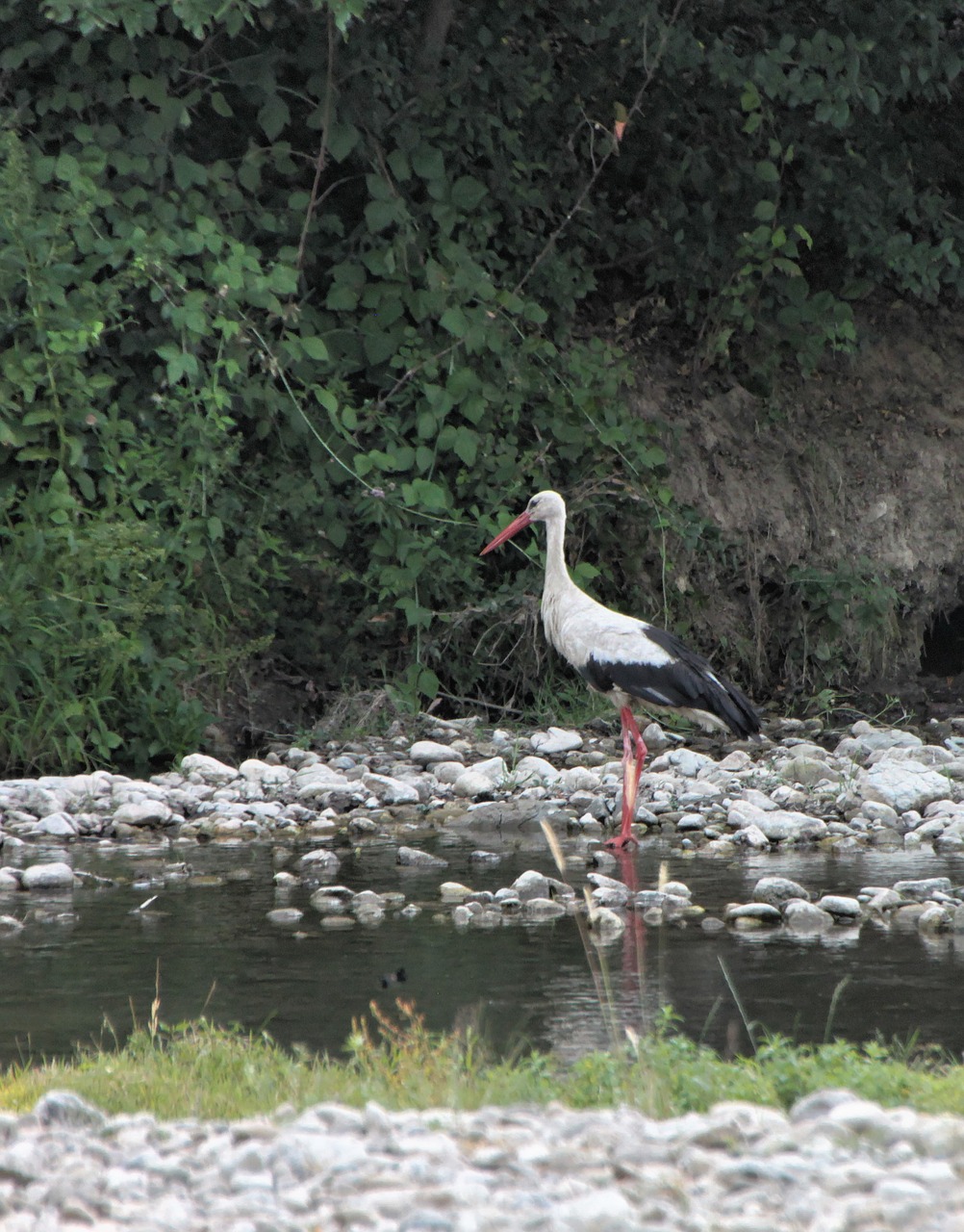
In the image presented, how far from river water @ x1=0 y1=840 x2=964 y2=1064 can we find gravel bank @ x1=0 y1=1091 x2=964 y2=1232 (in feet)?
4.00

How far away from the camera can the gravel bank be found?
2.70 metres

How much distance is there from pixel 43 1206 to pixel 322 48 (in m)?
8.33

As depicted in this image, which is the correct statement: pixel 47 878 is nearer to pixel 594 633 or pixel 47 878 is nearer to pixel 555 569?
pixel 594 633

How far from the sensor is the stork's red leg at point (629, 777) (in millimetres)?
7537

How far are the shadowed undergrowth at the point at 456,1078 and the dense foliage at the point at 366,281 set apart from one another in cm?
474

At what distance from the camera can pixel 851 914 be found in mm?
6066

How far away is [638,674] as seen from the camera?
812 centimetres

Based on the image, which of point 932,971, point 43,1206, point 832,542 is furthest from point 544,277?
point 43,1206

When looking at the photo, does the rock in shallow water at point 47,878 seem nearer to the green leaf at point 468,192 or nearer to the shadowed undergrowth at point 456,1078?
the shadowed undergrowth at point 456,1078

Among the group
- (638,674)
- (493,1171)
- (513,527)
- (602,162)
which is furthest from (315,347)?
(493,1171)

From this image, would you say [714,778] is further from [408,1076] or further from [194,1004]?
[408,1076]

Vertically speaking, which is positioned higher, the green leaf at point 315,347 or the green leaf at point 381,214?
the green leaf at point 381,214

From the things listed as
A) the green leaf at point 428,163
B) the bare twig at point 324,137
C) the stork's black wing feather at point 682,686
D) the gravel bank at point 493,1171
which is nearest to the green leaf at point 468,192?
the green leaf at point 428,163

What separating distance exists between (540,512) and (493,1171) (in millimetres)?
6562
